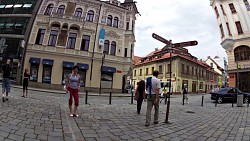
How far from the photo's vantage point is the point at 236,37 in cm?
2548

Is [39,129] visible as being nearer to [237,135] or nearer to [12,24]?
[237,135]

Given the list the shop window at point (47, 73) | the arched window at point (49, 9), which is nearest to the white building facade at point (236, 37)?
the arched window at point (49, 9)

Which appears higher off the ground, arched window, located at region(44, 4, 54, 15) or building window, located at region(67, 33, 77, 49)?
arched window, located at region(44, 4, 54, 15)

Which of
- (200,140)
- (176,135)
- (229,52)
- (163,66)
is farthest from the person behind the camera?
(163,66)

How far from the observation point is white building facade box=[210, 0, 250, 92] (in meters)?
24.6

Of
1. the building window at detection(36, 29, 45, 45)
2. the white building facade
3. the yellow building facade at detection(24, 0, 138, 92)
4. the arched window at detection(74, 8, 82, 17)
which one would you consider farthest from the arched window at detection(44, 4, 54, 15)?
the white building facade

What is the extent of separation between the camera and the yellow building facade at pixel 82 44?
26.0m

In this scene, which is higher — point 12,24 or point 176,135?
point 12,24

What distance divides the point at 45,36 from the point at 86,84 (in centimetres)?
862

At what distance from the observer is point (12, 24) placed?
29703mm

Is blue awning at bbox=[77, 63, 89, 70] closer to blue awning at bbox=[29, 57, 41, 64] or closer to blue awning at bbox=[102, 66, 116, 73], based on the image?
blue awning at bbox=[102, 66, 116, 73]

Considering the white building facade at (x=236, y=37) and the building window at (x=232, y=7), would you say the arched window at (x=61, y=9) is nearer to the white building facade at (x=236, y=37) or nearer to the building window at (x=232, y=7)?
the white building facade at (x=236, y=37)

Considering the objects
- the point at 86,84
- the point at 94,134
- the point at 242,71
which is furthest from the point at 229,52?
the point at 94,134

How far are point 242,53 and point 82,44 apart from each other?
21362 millimetres
